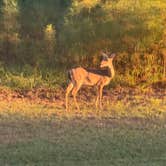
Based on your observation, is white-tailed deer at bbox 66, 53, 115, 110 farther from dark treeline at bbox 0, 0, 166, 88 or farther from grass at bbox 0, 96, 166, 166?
dark treeline at bbox 0, 0, 166, 88

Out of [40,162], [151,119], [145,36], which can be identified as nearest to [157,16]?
[145,36]

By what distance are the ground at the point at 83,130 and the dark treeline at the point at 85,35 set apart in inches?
51.7

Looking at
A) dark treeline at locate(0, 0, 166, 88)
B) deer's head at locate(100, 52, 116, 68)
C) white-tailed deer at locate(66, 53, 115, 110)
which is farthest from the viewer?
dark treeline at locate(0, 0, 166, 88)

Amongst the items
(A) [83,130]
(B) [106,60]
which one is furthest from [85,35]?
(A) [83,130]

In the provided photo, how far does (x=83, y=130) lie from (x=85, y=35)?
5114 millimetres

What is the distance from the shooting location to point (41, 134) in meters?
8.92

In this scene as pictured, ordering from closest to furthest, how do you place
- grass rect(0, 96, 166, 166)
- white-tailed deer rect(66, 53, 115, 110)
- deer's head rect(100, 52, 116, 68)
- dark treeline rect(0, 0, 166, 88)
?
grass rect(0, 96, 166, 166) → white-tailed deer rect(66, 53, 115, 110) → deer's head rect(100, 52, 116, 68) → dark treeline rect(0, 0, 166, 88)

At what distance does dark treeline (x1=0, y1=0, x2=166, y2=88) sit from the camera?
44.2 ft

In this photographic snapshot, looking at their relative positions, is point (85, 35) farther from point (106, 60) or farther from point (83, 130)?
point (83, 130)

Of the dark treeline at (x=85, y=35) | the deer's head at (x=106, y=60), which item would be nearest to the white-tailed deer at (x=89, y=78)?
the deer's head at (x=106, y=60)

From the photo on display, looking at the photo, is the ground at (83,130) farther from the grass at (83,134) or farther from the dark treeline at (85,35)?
the dark treeline at (85,35)

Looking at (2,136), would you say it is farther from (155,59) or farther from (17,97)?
(155,59)

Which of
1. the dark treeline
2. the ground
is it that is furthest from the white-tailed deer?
the dark treeline

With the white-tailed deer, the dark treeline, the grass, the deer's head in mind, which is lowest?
the grass
